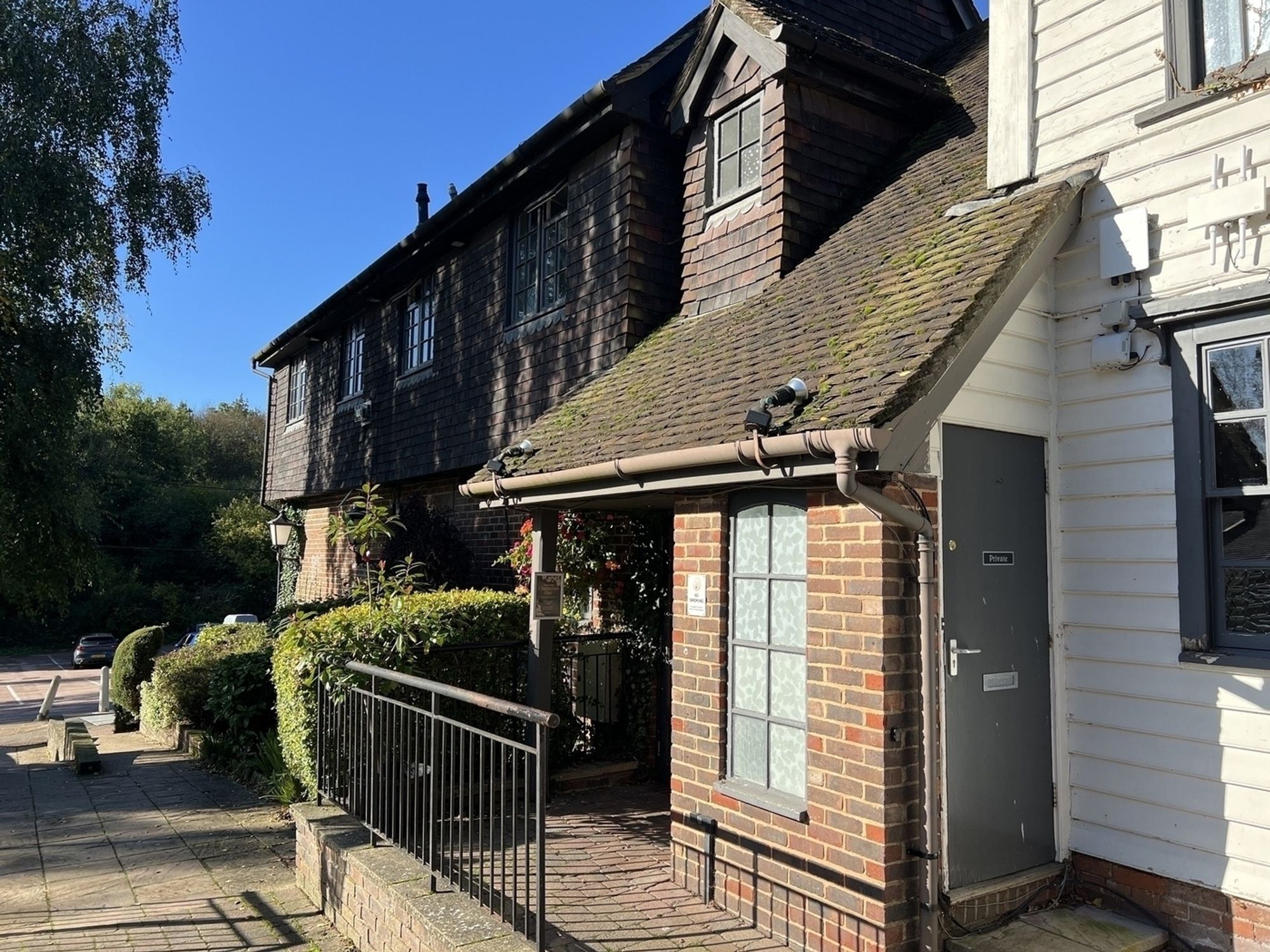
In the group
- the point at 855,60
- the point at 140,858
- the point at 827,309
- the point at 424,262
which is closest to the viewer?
the point at 827,309

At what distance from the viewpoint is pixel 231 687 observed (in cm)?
1013

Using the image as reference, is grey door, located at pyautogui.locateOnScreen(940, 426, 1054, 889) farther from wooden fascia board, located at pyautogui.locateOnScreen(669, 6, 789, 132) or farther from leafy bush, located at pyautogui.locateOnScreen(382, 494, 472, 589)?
leafy bush, located at pyautogui.locateOnScreen(382, 494, 472, 589)

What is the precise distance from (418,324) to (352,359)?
2.74 metres

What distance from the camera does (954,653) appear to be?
14.0 feet

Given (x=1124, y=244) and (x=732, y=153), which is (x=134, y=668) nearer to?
(x=732, y=153)

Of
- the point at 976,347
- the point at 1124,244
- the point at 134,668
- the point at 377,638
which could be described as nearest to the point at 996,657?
the point at 976,347

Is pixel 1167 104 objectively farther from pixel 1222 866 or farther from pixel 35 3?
pixel 35 3

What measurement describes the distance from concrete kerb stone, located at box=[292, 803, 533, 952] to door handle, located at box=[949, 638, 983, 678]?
2.24 metres

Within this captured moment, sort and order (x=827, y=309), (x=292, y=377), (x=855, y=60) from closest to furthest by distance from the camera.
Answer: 1. (x=827, y=309)
2. (x=855, y=60)
3. (x=292, y=377)

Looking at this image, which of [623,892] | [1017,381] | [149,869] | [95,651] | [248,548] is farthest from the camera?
[248,548]

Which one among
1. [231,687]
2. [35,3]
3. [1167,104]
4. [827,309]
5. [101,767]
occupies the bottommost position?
[101,767]

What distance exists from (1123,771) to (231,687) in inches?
351

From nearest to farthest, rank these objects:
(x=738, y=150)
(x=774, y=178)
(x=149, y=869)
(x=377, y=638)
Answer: (x=149, y=869) → (x=377, y=638) → (x=774, y=178) → (x=738, y=150)

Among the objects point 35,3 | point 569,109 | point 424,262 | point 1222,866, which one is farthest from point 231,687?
point 35,3
